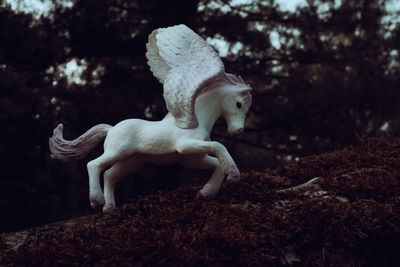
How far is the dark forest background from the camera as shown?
5270 mm

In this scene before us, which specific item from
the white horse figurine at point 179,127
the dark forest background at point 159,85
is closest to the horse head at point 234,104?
the white horse figurine at point 179,127

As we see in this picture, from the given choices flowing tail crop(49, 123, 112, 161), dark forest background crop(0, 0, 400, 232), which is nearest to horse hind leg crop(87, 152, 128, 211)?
flowing tail crop(49, 123, 112, 161)

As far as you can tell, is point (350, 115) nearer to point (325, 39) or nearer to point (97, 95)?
point (325, 39)

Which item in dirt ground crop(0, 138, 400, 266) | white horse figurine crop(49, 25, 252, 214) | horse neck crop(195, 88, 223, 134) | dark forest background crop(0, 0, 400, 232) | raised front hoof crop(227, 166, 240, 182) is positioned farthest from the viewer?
dark forest background crop(0, 0, 400, 232)

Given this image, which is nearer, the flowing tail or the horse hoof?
the horse hoof

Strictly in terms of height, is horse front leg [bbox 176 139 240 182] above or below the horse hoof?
above

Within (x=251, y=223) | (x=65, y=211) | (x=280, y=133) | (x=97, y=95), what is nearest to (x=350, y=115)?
(x=280, y=133)

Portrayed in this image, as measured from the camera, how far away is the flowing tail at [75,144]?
3.01m

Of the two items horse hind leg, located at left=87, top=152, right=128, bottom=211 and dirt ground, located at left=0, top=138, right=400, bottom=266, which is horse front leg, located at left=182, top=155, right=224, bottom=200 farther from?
horse hind leg, located at left=87, top=152, right=128, bottom=211

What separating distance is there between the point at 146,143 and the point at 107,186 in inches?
17.9

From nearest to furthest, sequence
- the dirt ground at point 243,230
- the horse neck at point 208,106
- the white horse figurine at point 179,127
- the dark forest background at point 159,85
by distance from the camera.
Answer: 1. the dirt ground at point 243,230
2. the white horse figurine at point 179,127
3. the horse neck at point 208,106
4. the dark forest background at point 159,85

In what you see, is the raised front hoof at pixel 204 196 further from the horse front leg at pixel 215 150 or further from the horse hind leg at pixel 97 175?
the horse hind leg at pixel 97 175

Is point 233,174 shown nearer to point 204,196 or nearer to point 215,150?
point 215,150

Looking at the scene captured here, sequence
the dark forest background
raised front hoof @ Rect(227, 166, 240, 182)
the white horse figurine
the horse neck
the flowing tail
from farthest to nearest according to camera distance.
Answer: the dark forest background
the flowing tail
the horse neck
the white horse figurine
raised front hoof @ Rect(227, 166, 240, 182)
